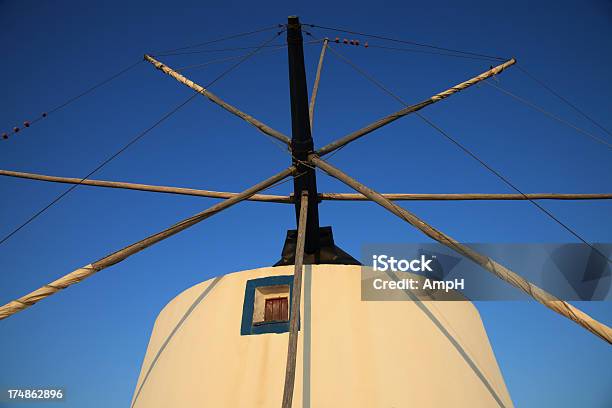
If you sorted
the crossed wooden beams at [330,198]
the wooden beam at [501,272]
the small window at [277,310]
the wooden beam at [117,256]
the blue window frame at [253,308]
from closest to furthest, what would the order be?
the wooden beam at [501,272] → the crossed wooden beams at [330,198] → the wooden beam at [117,256] → the blue window frame at [253,308] → the small window at [277,310]

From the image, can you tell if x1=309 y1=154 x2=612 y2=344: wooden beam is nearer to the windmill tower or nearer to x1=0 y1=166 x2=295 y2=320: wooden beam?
the windmill tower

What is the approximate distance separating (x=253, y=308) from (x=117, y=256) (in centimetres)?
223

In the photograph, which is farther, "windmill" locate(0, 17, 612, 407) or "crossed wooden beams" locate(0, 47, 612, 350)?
"windmill" locate(0, 17, 612, 407)

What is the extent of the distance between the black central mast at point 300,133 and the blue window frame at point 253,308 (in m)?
1.98

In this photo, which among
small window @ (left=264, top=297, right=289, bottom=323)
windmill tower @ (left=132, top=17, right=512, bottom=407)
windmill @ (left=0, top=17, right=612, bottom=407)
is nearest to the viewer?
windmill @ (left=0, top=17, right=612, bottom=407)

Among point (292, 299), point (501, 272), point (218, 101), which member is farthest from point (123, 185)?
point (501, 272)

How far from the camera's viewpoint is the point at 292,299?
604cm

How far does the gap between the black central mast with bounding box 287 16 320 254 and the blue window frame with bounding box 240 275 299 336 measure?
1.98m

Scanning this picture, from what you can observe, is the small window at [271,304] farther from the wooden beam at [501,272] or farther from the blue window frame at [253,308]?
the wooden beam at [501,272]

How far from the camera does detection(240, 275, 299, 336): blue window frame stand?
6488 mm

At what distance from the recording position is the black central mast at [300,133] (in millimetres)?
7465

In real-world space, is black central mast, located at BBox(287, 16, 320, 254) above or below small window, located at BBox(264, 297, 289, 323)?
above

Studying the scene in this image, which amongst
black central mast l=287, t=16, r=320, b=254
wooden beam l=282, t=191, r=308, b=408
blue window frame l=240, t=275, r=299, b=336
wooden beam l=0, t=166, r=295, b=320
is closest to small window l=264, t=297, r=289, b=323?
blue window frame l=240, t=275, r=299, b=336

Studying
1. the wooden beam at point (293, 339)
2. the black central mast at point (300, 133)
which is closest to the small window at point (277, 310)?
the wooden beam at point (293, 339)
